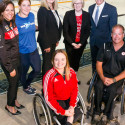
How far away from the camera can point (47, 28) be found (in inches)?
102

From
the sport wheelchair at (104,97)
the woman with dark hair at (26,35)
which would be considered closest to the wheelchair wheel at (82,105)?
the sport wheelchair at (104,97)

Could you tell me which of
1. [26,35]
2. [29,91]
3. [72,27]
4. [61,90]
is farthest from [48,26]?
[29,91]

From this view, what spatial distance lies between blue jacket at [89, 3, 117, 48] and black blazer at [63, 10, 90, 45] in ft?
0.31

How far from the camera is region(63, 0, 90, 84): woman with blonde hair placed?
283 cm

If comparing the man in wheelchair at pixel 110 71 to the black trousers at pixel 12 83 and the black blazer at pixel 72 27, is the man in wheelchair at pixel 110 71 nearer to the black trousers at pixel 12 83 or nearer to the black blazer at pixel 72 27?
the black blazer at pixel 72 27

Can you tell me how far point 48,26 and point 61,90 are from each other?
3.32ft

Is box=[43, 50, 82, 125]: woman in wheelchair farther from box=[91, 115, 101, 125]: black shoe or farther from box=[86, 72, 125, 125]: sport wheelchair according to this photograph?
box=[91, 115, 101, 125]: black shoe

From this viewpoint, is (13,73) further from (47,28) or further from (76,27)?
(76,27)

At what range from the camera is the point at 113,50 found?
2.26 meters

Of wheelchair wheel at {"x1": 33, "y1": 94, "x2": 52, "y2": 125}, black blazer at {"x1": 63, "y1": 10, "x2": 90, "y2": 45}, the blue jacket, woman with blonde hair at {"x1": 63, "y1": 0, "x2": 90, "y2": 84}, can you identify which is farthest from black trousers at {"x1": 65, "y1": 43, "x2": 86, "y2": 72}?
wheelchair wheel at {"x1": 33, "y1": 94, "x2": 52, "y2": 125}

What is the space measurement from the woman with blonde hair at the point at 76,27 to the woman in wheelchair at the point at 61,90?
1.00 metres

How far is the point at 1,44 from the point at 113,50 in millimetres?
1278

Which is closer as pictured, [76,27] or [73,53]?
[76,27]

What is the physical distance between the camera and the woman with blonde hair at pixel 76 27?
9.29ft
